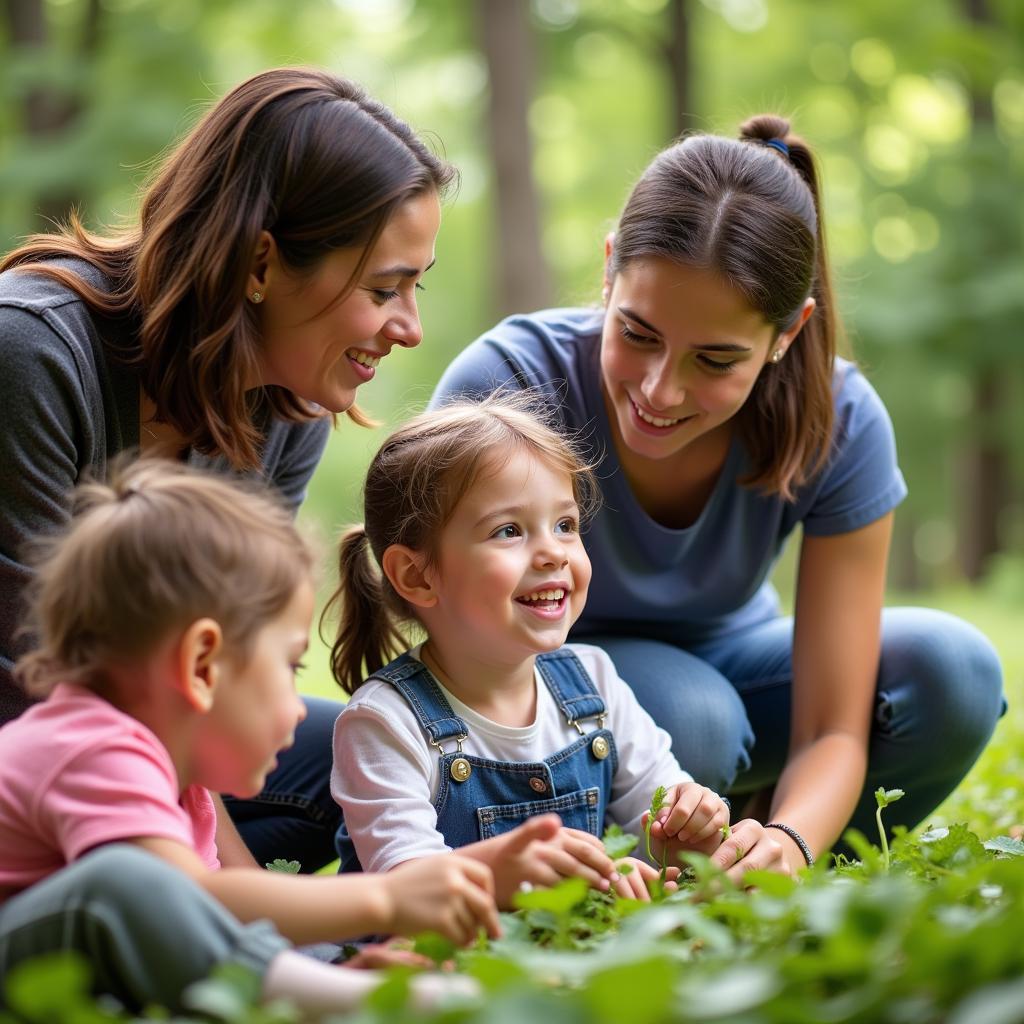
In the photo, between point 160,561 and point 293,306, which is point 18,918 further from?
point 293,306

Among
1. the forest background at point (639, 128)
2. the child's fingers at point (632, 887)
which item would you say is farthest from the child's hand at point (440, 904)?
the forest background at point (639, 128)

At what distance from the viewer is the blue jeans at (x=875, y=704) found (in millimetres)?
2561

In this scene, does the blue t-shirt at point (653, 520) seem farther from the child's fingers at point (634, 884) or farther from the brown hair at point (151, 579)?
the brown hair at point (151, 579)

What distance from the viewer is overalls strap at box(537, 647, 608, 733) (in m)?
2.32

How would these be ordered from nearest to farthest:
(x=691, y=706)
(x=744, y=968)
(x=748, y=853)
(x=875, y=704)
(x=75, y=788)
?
(x=744, y=968), (x=75, y=788), (x=748, y=853), (x=691, y=706), (x=875, y=704)

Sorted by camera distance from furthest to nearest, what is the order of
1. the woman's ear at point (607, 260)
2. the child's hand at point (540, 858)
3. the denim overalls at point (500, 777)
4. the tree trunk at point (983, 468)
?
1. the tree trunk at point (983, 468)
2. the woman's ear at point (607, 260)
3. the denim overalls at point (500, 777)
4. the child's hand at point (540, 858)

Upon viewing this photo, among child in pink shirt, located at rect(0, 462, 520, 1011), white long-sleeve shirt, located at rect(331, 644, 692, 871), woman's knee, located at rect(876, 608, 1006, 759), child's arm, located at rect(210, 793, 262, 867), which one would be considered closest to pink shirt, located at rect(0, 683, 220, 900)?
child in pink shirt, located at rect(0, 462, 520, 1011)

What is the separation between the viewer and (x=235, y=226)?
6.90ft

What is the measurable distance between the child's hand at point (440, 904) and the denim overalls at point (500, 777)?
1.69 feet

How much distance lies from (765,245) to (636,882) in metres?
1.19

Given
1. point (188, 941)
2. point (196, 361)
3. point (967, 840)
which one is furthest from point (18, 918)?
point (967, 840)

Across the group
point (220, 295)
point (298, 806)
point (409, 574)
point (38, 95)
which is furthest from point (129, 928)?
point (38, 95)

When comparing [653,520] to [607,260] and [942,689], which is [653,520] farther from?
[942,689]

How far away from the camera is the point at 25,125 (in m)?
9.80
